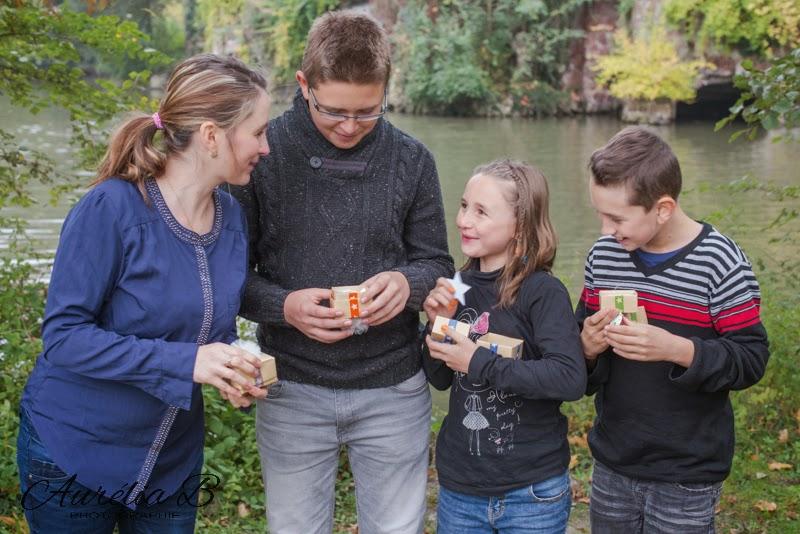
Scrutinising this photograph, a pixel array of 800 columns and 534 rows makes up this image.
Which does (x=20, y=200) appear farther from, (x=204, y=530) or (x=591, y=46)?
(x=591, y=46)


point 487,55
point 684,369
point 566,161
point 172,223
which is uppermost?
point 172,223

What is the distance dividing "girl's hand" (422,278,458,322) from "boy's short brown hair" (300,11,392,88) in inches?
23.9

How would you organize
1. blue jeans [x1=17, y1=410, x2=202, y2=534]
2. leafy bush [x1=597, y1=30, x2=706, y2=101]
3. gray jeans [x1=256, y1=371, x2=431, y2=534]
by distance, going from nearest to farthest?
blue jeans [x1=17, y1=410, x2=202, y2=534] < gray jeans [x1=256, y1=371, x2=431, y2=534] < leafy bush [x1=597, y1=30, x2=706, y2=101]

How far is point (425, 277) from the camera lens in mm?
2555

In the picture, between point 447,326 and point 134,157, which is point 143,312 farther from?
point 447,326

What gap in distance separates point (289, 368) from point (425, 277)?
48cm

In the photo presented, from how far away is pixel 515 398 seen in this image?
2543 millimetres

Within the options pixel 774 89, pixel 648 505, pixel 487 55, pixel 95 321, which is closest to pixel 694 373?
pixel 648 505

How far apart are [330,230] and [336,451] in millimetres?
672

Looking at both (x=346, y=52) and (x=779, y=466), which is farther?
(x=779, y=466)

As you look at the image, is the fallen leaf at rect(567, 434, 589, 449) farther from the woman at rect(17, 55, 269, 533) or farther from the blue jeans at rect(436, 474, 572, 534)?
the woman at rect(17, 55, 269, 533)

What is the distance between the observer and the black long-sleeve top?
2420mm

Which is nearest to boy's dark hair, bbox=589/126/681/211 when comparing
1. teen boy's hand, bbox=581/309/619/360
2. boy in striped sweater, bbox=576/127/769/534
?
boy in striped sweater, bbox=576/127/769/534

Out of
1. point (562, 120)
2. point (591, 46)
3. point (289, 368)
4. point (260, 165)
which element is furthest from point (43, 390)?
point (591, 46)
